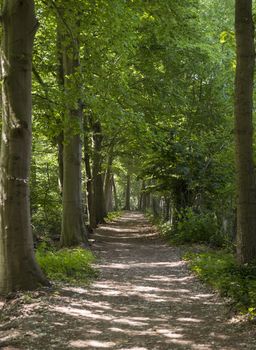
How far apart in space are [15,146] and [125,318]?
3491 millimetres

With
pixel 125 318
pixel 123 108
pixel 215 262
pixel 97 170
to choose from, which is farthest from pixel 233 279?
pixel 97 170

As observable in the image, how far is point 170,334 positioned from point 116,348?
90 cm

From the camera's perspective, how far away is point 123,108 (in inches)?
591

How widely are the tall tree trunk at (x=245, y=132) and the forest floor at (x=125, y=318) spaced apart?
53.1 inches

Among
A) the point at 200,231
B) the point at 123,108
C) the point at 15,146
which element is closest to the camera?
the point at 15,146

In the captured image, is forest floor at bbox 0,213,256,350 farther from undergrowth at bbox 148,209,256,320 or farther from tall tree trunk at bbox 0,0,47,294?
tall tree trunk at bbox 0,0,47,294

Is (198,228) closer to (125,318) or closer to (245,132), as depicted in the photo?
(245,132)

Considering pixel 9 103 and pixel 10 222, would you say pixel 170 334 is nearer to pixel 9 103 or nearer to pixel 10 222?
pixel 10 222

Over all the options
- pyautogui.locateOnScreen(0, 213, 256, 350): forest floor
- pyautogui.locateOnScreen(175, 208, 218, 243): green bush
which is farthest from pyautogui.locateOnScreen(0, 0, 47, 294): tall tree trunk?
pyautogui.locateOnScreen(175, 208, 218, 243): green bush

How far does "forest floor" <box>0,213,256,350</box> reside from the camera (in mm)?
5477

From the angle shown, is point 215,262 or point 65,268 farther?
point 215,262

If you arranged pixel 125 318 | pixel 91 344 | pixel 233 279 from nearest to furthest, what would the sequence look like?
1. pixel 91 344
2. pixel 125 318
3. pixel 233 279

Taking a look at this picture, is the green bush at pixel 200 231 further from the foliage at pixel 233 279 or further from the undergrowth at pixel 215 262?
the foliage at pixel 233 279

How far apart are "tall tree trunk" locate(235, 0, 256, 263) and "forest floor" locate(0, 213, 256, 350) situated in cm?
135
